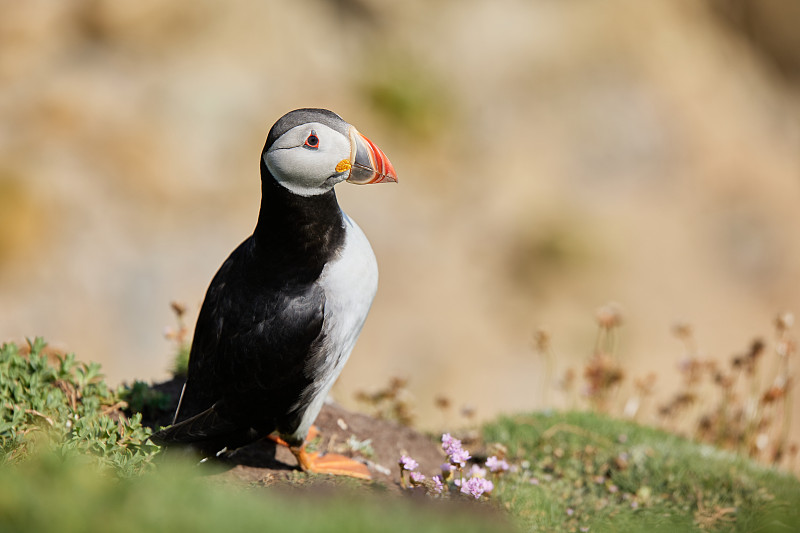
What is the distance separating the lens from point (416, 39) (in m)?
15.5

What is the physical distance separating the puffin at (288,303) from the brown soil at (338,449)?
0.86 ft

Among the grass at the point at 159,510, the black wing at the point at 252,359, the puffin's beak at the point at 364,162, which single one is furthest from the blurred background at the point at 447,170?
the grass at the point at 159,510

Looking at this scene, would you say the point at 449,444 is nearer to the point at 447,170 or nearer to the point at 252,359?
the point at 252,359

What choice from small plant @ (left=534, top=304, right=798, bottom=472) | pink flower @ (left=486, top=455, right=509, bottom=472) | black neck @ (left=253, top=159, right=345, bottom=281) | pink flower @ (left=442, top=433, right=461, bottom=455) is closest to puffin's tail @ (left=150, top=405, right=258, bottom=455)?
black neck @ (left=253, top=159, right=345, bottom=281)

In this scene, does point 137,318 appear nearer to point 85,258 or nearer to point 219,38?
point 85,258

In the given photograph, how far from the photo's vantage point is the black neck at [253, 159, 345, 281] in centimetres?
374

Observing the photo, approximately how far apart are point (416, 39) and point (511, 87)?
2.14m

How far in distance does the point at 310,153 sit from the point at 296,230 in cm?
42

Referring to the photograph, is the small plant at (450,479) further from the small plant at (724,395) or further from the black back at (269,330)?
the small plant at (724,395)

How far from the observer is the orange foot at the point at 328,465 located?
412cm

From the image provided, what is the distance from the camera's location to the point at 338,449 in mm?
4566

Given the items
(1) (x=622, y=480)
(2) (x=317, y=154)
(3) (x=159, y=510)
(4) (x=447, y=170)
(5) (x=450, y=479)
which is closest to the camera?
(3) (x=159, y=510)

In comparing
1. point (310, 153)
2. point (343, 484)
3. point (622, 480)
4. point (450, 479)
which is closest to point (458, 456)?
point (450, 479)

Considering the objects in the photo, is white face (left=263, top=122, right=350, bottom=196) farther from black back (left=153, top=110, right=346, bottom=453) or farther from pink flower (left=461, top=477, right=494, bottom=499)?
pink flower (left=461, top=477, right=494, bottom=499)
